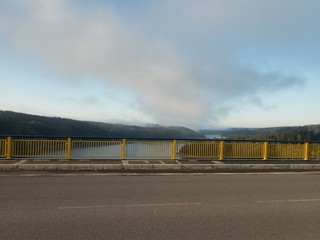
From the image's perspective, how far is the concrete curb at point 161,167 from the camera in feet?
48.7

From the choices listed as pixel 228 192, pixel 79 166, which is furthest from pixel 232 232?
pixel 79 166

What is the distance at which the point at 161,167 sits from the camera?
52.6 ft

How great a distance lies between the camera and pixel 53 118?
81.8 meters

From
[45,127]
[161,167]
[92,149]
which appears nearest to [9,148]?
[92,149]

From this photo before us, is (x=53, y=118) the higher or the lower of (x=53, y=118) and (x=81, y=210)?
the higher

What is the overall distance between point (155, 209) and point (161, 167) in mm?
8391

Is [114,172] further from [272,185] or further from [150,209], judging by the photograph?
[150,209]

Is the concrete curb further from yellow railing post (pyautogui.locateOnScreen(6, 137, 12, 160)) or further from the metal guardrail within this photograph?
yellow railing post (pyautogui.locateOnScreen(6, 137, 12, 160))

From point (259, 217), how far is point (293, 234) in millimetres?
1161

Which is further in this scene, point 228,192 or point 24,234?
point 228,192

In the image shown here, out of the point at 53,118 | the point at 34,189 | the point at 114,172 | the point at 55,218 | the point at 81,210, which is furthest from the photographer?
the point at 53,118

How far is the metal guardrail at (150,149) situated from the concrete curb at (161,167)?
203 cm

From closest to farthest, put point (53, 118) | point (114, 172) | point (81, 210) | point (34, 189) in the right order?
1. point (81, 210)
2. point (34, 189)
3. point (114, 172)
4. point (53, 118)

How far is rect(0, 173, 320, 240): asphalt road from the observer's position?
5.90 m
